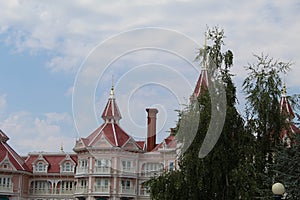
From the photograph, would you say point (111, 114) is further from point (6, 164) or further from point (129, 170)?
point (6, 164)

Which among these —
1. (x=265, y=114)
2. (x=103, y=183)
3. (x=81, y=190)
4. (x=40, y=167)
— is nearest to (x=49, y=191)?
(x=40, y=167)

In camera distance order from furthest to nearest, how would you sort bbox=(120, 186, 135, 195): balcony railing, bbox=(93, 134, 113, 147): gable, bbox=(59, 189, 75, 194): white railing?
bbox=(59, 189, 75, 194): white railing → bbox=(120, 186, 135, 195): balcony railing → bbox=(93, 134, 113, 147): gable

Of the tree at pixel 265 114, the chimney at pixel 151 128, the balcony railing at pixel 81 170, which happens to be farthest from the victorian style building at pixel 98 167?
the tree at pixel 265 114

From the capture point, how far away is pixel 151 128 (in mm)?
58562

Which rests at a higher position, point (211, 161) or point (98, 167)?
point (98, 167)

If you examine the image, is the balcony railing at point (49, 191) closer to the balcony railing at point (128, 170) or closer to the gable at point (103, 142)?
the balcony railing at point (128, 170)

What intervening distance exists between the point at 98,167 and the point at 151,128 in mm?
6879

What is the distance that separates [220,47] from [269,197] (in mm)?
9586

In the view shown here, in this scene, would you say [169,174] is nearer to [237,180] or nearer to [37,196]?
[237,180]

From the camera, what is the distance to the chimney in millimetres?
57022

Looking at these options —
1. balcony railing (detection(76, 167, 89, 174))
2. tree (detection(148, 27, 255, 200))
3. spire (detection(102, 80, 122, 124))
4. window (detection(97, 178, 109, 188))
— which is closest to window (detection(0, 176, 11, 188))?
balcony railing (detection(76, 167, 89, 174))

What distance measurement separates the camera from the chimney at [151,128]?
5702cm

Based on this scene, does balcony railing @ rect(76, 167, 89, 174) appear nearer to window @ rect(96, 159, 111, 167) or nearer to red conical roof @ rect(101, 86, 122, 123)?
window @ rect(96, 159, 111, 167)

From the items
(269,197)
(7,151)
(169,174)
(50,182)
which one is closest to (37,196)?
(50,182)
